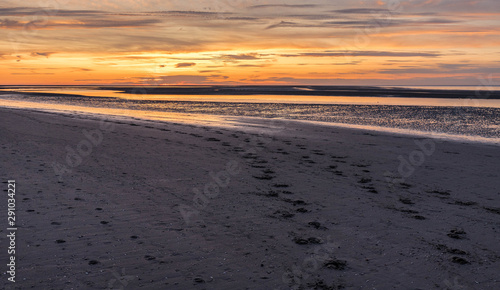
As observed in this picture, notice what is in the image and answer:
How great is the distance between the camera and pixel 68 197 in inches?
329

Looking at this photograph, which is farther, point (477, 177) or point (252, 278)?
point (477, 177)

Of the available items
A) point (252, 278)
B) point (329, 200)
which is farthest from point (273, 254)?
point (329, 200)

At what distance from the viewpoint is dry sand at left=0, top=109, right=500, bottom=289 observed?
18.3 ft

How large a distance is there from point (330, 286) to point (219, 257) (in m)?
1.77

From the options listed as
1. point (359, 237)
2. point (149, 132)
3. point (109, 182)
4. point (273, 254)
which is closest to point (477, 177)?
point (359, 237)

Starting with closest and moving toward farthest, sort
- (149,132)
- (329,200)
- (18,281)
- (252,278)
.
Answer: (18,281) < (252,278) < (329,200) < (149,132)

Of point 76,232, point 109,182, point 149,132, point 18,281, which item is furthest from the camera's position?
point 149,132

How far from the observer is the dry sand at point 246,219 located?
219 inches

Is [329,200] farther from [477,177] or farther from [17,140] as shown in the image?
[17,140]

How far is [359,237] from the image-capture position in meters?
7.09

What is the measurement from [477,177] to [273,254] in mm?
9012

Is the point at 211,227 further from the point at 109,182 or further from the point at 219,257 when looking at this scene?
the point at 109,182

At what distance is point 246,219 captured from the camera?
777 cm

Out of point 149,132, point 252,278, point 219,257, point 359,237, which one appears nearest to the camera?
point 252,278
